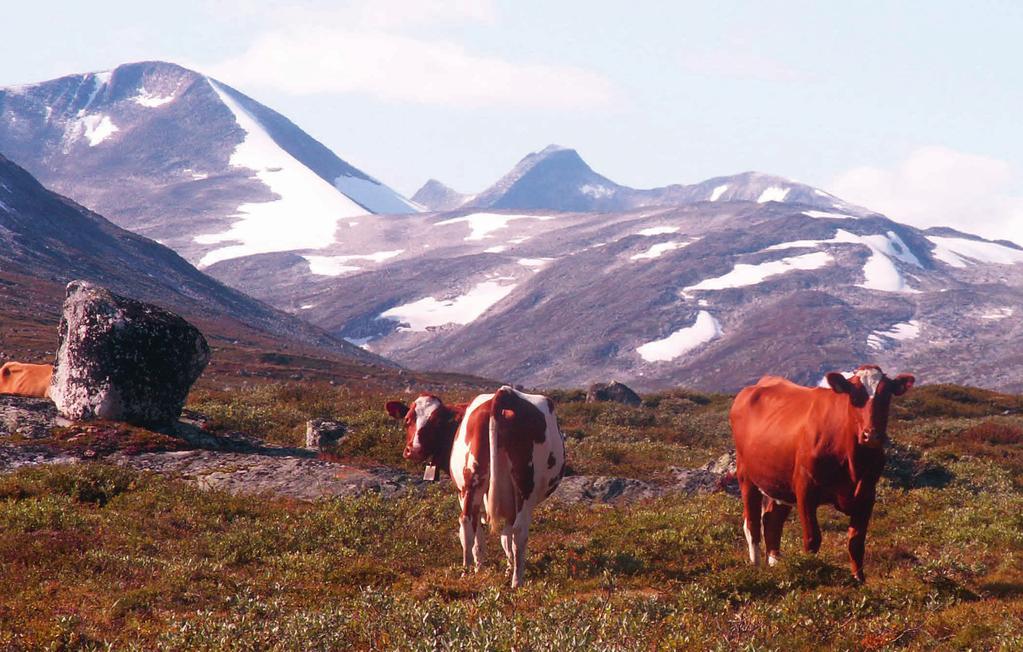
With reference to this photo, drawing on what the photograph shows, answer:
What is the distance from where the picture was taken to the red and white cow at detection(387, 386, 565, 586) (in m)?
14.4

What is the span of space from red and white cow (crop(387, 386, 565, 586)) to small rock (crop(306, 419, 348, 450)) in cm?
1119

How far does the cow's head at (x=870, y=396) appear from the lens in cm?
1284

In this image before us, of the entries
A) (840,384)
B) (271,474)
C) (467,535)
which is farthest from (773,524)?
(271,474)

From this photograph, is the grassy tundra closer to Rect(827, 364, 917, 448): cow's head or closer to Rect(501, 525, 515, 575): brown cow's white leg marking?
Rect(501, 525, 515, 575): brown cow's white leg marking

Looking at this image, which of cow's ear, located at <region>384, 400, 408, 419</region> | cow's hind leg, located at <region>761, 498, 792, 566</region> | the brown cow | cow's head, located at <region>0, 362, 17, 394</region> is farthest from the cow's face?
cow's head, located at <region>0, 362, 17, 394</region>

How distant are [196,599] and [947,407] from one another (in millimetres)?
47156

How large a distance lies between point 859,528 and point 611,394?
1584 inches

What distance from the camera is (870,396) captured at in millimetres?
13039

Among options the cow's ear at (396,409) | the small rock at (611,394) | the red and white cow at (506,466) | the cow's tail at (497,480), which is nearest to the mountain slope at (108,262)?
the small rock at (611,394)

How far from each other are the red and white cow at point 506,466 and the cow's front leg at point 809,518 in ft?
12.7

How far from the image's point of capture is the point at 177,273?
573 feet

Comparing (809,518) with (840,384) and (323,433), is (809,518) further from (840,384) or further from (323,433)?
(323,433)

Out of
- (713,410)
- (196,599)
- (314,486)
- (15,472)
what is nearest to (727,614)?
(196,599)

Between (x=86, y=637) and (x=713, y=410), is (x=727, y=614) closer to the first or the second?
(x=86, y=637)
